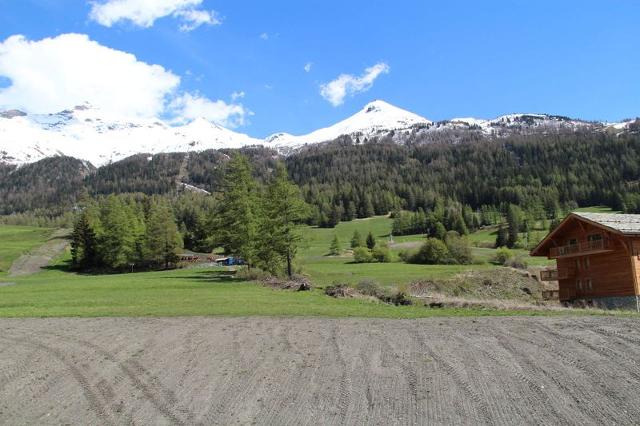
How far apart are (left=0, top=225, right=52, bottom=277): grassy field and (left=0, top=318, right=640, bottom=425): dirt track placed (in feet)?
254

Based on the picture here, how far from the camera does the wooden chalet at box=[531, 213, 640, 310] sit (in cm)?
3653

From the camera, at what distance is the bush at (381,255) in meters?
100

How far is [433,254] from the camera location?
93938 mm

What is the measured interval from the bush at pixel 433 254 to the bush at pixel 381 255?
5.87 m

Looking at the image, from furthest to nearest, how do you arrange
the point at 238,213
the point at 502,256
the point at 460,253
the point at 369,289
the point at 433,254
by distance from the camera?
the point at 433,254 < the point at 460,253 < the point at 502,256 < the point at 238,213 < the point at 369,289

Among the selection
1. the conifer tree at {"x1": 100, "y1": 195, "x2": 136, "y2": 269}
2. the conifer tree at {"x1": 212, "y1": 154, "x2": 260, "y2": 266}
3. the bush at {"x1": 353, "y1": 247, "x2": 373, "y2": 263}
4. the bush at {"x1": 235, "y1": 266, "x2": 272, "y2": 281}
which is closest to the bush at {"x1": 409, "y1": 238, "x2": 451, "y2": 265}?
the bush at {"x1": 353, "y1": 247, "x2": 373, "y2": 263}

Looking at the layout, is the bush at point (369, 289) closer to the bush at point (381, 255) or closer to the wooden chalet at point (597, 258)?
the wooden chalet at point (597, 258)

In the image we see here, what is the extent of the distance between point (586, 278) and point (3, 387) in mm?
43336

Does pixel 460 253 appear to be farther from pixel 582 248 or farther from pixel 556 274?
pixel 582 248

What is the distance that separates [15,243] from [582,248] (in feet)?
429

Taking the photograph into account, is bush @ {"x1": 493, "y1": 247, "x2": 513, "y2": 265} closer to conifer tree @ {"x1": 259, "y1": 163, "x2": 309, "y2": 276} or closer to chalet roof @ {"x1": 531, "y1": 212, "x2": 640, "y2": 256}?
chalet roof @ {"x1": 531, "y1": 212, "x2": 640, "y2": 256}

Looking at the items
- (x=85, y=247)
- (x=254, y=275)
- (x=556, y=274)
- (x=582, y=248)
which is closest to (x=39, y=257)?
(x=85, y=247)

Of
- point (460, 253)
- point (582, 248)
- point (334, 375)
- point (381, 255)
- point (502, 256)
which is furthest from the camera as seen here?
point (381, 255)

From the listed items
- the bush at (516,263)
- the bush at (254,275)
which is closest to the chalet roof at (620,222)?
the bush at (254,275)
